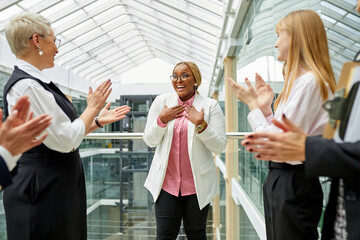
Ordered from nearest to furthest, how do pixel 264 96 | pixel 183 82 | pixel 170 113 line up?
1. pixel 264 96
2. pixel 170 113
3. pixel 183 82

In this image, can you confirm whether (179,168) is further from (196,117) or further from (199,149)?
(196,117)

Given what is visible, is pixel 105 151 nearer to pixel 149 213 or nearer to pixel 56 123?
pixel 149 213

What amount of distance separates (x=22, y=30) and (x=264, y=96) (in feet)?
4.07

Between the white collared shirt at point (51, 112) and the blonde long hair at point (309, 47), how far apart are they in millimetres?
993

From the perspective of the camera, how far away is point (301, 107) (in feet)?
3.58

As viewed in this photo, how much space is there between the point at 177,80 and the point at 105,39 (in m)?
11.4

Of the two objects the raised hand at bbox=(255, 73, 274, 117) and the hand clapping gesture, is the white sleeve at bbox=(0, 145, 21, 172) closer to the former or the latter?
the hand clapping gesture

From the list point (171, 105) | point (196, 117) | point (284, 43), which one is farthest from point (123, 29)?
point (284, 43)

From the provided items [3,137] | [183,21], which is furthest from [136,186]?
[183,21]

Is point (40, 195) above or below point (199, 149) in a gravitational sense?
below

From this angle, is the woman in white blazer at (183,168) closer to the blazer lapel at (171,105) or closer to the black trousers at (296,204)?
the blazer lapel at (171,105)

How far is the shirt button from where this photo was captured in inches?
34.4

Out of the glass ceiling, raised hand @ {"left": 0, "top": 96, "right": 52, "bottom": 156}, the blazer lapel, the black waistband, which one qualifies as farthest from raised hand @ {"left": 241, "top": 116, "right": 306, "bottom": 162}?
the glass ceiling

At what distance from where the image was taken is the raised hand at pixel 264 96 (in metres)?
1.47
